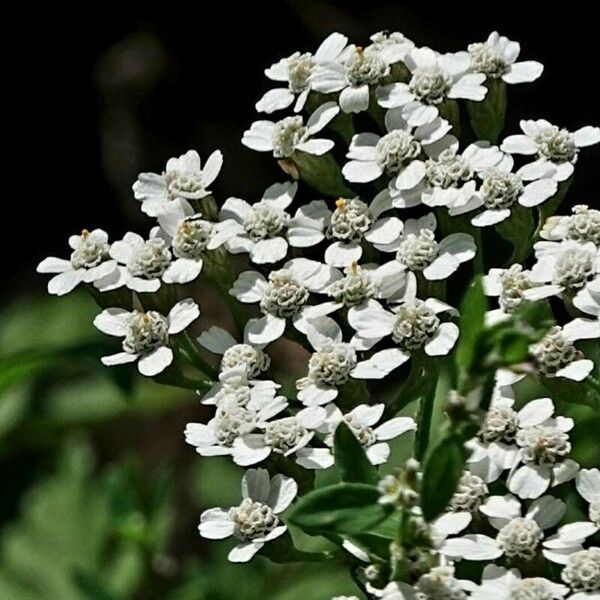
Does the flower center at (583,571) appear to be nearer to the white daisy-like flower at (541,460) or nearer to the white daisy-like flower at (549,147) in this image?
the white daisy-like flower at (541,460)

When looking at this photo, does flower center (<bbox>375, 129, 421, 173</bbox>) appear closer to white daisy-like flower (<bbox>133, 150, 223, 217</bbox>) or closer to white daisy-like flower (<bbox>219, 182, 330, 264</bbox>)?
Result: white daisy-like flower (<bbox>219, 182, 330, 264</bbox>)

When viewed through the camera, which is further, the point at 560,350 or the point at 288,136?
the point at 288,136

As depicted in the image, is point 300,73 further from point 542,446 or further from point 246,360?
point 542,446

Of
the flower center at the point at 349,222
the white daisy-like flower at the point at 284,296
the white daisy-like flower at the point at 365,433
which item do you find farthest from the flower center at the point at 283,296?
the white daisy-like flower at the point at 365,433

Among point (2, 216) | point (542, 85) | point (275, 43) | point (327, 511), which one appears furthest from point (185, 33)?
point (327, 511)

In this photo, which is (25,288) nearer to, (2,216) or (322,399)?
(2,216)

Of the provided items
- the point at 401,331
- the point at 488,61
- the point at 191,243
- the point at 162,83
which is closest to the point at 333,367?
the point at 401,331

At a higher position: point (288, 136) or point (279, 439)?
point (288, 136)
